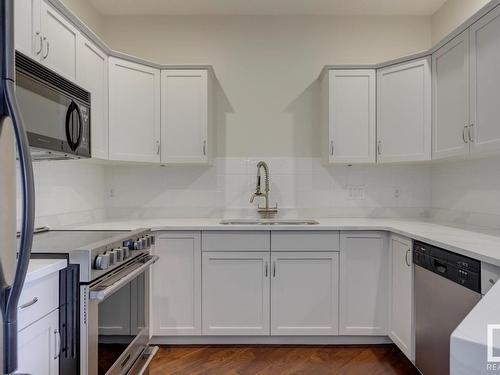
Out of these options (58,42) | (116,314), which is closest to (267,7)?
(58,42)

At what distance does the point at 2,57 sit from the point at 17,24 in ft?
3.65

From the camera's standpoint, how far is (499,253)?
1.44 metres

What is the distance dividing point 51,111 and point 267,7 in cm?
222

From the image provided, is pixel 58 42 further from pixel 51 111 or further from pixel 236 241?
pixel 236 241

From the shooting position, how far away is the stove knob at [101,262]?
1.37 meters

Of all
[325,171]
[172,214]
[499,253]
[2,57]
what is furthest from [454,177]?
[2,57]

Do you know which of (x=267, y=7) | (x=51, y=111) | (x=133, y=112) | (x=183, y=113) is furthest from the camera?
(x=267, y=7)

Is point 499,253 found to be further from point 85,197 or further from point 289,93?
point 85,197

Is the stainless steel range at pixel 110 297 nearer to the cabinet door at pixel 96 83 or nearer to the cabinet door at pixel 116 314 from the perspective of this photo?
the cabinet door at pixel 116 314

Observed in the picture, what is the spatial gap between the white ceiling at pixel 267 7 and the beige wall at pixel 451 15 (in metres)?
0.07

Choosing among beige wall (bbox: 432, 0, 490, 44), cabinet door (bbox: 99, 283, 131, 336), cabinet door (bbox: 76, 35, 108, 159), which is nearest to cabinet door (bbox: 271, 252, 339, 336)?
cabinet door (bbox: 99, 283, 131, 336)

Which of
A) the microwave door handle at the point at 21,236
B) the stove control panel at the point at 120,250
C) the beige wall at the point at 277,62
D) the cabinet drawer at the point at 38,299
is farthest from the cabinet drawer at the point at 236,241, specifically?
the microwave door handle at the point at 21,236

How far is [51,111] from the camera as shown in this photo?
1476 millimetres

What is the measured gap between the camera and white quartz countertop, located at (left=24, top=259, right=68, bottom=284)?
1.08 metres
